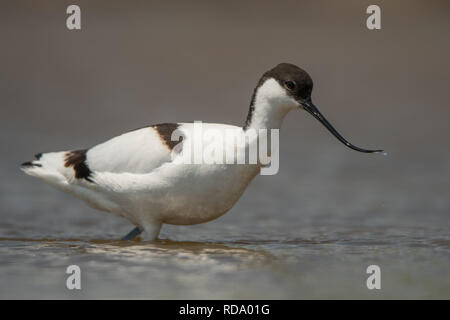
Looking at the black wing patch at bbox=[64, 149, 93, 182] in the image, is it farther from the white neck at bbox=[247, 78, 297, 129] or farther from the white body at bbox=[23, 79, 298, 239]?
the white neck at bbox=[247, 78, 297, 129]

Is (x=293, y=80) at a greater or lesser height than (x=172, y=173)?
greater

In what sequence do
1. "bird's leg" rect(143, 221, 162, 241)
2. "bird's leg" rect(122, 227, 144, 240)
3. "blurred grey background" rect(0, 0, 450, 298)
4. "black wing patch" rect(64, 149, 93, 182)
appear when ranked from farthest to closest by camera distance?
"blurred grey background" rect(0, 0, 450, 298) → "bird's leg" rect(122, 227, 144, 240) → "black wing patch" rect(64, 149, 93, 182) → "bird's leg" rect(143, 221, 162, 241)

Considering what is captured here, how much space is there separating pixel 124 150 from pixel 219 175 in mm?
932

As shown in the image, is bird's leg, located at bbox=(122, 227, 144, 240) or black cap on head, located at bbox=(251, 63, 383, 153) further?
bird's leg, located at bbox=(122, 227, 144, 240)

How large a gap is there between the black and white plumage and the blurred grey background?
2.29ft

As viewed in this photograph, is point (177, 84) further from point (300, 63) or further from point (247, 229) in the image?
point (247, 229)

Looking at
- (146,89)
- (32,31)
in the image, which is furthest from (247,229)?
(32,31)

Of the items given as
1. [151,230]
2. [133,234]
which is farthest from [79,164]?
[151,230]

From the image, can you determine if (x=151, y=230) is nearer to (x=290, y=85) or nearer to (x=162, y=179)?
(x=162, y=179)

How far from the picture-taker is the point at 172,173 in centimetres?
654

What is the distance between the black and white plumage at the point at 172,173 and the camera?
6527 millimetres

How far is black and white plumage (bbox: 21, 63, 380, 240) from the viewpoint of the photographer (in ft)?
21.4

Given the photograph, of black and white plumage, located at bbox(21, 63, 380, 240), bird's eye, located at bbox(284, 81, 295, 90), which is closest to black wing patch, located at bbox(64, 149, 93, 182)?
black and white plumage, located at bbox(21, 63, 380, 240)

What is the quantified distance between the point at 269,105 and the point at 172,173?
0.89 meters
